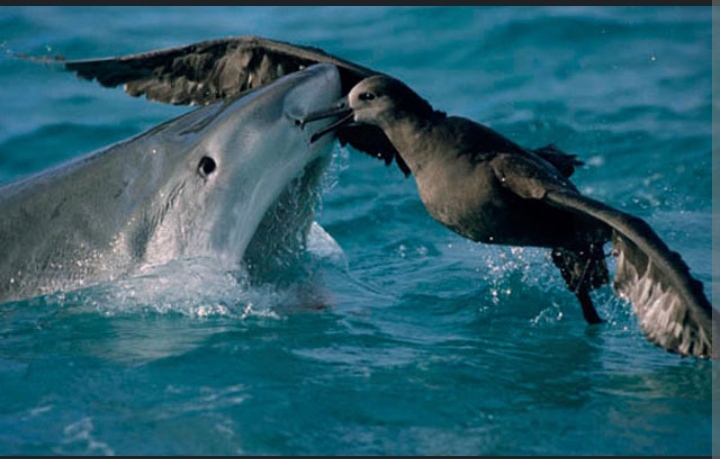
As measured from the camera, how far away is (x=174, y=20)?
512 inches

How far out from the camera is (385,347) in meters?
5.80

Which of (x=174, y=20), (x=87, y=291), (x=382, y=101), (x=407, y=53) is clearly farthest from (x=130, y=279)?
(x=174, y=20)

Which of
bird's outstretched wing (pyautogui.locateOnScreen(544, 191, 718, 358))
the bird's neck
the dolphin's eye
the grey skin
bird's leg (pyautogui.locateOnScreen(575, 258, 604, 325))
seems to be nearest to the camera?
bird's outstretched wing (pyautogui.locateOnScreen(544, 191, 718, 358))

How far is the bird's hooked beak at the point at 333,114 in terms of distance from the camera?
18.2 ft

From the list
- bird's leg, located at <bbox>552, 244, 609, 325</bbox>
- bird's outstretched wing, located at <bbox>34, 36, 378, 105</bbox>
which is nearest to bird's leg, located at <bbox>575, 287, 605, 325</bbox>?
bird's leg, located at <bbox>552, 244, 609, 325</bbox>

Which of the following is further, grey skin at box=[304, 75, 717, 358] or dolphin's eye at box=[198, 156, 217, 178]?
dolphin's eye at box=[198, 156, 217, 178]

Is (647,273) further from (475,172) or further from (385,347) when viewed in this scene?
(385,347)

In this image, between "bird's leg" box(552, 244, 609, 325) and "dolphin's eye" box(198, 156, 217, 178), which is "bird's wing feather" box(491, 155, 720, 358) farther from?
"dolphin's eye" box(198, 156, 217, 178)

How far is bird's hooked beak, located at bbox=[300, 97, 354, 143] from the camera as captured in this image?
5543mm

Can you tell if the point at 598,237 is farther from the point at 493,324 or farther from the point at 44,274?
the point at 44,274

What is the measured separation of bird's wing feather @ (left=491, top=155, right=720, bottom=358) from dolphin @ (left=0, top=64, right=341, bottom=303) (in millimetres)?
948

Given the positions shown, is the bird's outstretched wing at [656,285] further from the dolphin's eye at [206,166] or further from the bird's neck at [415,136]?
the dolphin's eye at [206,166]

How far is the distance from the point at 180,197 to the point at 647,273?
6.73 ft

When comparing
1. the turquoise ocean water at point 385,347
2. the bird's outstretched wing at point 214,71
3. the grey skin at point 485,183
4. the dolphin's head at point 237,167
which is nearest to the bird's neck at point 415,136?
the grey skin at point 485,183
